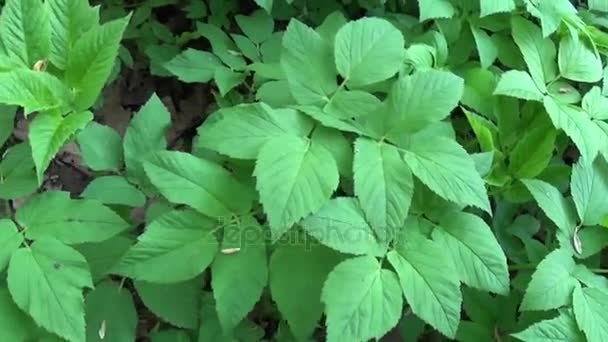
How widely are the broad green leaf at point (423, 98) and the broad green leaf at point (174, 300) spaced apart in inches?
20.4

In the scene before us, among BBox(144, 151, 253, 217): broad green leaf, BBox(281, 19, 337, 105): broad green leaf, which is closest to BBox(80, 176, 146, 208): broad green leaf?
BBox(144, 151, 253, 217): broad green leaf

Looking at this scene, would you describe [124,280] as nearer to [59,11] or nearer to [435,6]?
[59,11]

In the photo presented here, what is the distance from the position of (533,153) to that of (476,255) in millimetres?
314

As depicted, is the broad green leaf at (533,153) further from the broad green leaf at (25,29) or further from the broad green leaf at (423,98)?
the broad green leaf at (25,29)

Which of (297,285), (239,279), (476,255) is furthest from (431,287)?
(239,279)

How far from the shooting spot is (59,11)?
1.39m

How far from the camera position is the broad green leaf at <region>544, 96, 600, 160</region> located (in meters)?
1.47

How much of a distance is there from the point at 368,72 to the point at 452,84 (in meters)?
0.16

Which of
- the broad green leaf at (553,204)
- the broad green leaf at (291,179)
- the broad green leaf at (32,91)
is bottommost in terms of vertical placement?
the broad green leaf at (553,204)

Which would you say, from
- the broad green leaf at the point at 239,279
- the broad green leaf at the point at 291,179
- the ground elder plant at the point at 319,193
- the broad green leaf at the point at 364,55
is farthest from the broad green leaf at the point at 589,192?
the broad green leaf at the point at 239,279

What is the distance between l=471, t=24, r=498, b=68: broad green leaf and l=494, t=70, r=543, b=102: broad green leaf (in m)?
0.11

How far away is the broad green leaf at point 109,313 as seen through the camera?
1.40 metres

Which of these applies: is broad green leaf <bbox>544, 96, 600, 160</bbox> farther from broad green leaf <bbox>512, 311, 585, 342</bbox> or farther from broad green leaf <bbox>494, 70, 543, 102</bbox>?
broad green leaf <bbox>512, 311, 585, 342</bbox>

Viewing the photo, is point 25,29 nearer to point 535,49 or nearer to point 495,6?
point 495,6
